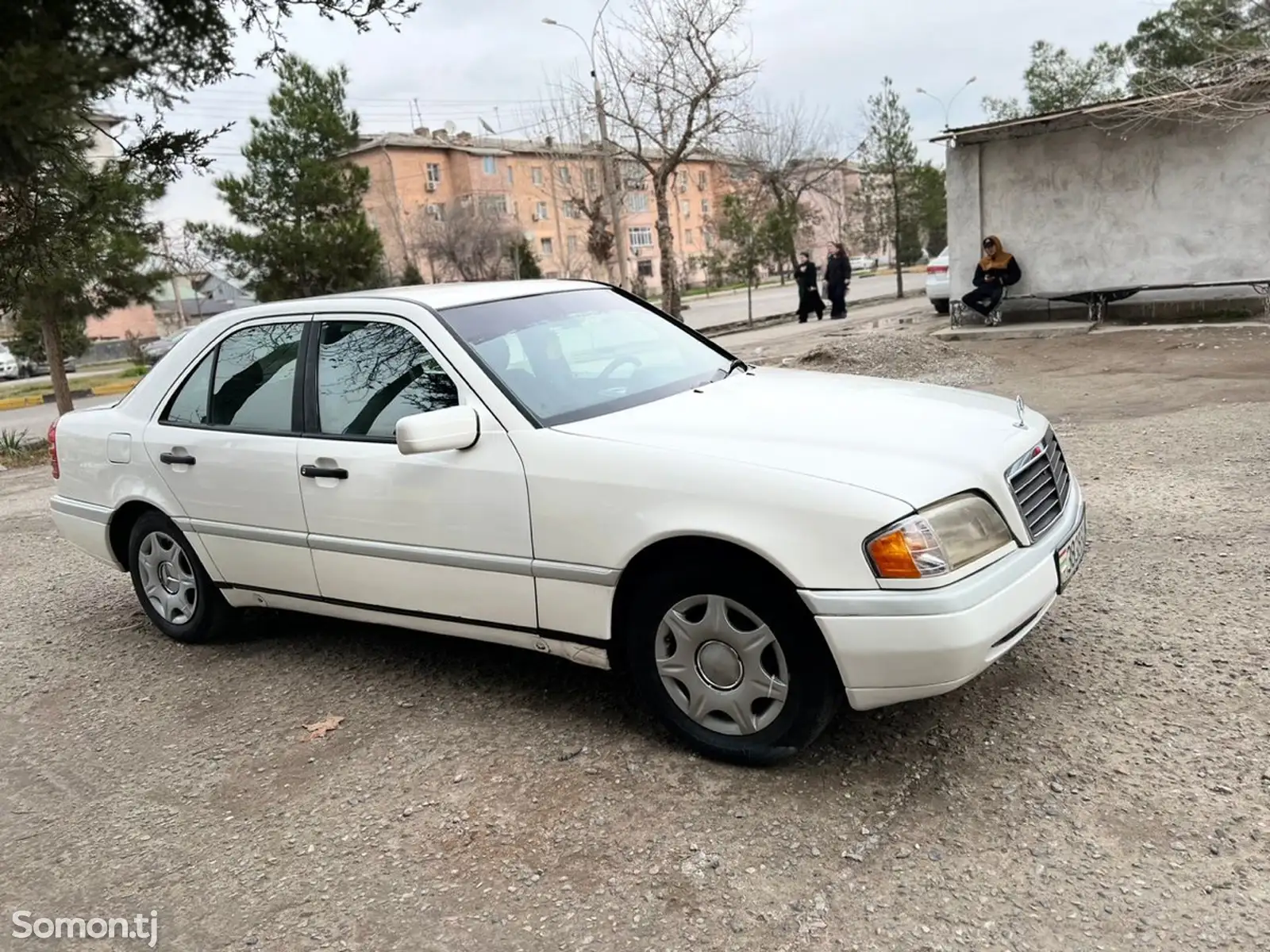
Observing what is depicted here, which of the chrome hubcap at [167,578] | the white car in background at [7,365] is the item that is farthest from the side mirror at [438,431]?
the white car in background at [7,365]

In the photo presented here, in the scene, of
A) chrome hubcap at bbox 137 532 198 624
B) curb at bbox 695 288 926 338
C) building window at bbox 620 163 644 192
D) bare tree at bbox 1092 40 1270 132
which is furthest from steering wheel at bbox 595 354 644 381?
building window at bbox 620 163 644 192

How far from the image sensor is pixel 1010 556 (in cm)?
317

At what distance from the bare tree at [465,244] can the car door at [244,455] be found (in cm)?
4407

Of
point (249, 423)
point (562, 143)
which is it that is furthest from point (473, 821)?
point (562, 143)

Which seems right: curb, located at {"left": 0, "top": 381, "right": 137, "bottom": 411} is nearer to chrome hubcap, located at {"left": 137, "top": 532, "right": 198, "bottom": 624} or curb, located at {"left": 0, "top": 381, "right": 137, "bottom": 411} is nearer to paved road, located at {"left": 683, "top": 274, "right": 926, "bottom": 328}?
paved road, located at {"left": 683, "top": 274, "right": 926, "bottom": 328}

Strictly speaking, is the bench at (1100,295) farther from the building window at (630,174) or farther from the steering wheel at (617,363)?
the building window at (630,174)

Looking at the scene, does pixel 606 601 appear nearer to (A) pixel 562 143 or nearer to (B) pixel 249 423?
(B) pixel 249 423

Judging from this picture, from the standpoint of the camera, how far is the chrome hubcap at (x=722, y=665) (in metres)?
3.24

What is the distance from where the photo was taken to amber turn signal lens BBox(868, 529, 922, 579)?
295 centimetres

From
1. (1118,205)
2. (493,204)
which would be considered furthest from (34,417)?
(493,204)

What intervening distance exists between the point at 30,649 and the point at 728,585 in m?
4.20

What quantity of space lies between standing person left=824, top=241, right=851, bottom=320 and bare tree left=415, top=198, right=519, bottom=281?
2677 cm

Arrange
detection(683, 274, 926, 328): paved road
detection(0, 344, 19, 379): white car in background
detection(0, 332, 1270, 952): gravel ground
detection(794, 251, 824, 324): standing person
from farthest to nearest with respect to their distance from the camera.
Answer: detection(0, 344, 19, 379): white car in background
detection(683, 274, 926, 328): paved road
detection(794, 251, 824, 324): standing person
detection(0, 332, 1270, 952): gravel ground

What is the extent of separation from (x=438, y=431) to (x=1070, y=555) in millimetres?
2258
